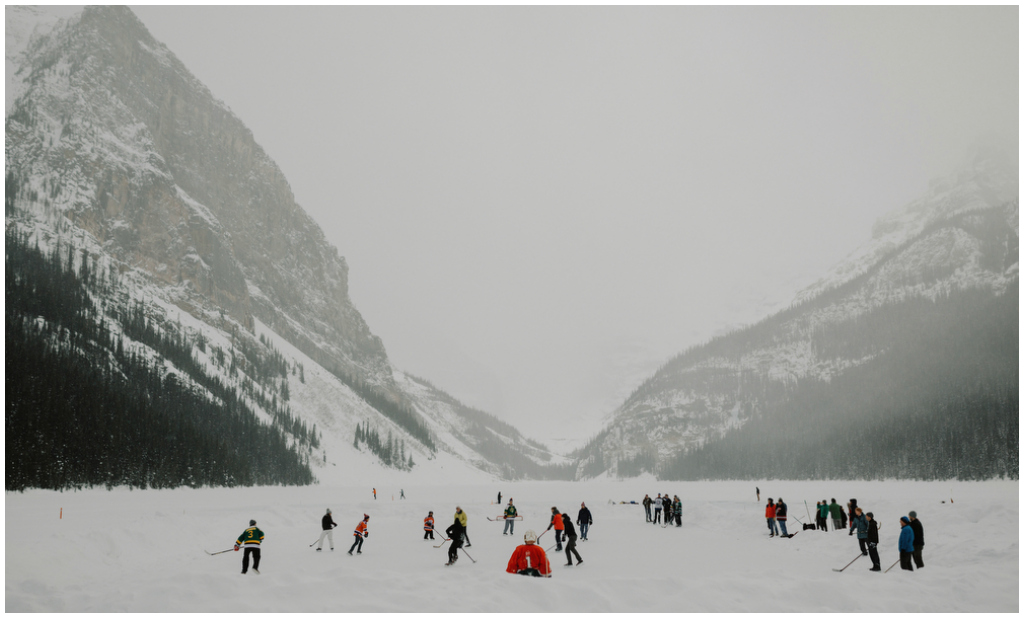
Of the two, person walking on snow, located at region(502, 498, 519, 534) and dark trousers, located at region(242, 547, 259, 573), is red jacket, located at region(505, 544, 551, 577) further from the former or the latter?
person walking on snow, located at region(502, 498, 519, 534)

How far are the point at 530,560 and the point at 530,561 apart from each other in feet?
0.09

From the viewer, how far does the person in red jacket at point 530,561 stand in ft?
59.5

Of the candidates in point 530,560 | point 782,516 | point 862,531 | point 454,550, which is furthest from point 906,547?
point 454,550

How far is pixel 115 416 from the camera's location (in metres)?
67.5

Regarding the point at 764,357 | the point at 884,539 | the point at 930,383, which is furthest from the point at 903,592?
the point at 764,357

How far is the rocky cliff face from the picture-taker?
130 meters

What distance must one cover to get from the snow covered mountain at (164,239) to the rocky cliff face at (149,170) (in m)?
0.40

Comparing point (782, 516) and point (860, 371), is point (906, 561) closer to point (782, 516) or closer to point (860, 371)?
point (782, 516)

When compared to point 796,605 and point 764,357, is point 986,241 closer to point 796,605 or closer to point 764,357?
point 764,357

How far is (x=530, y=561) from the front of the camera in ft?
59.7

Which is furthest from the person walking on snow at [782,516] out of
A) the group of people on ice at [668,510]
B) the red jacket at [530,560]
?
the red jacket at [530,560]

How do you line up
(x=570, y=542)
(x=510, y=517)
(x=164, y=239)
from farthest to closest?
(x=164, y=239)
(x=510, y=517)
(x=570, y=542)

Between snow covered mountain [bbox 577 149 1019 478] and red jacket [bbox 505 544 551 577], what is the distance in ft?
308

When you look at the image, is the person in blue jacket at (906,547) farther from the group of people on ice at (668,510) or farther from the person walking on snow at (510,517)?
the group of people on ice at (668,510)
